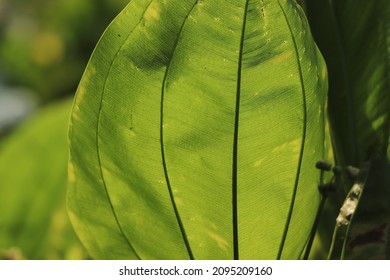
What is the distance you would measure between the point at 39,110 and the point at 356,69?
125 cm

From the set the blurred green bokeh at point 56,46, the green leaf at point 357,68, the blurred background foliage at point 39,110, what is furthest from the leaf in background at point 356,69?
the blurred green bokeh at point 56,46

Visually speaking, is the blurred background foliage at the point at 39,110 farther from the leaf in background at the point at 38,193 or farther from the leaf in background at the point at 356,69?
the leaf in background at the point at 356,69

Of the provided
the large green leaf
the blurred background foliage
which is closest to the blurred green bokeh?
the blurred background foliage

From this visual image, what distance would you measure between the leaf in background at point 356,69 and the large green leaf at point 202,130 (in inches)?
1.7

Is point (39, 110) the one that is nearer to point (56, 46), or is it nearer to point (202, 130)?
point (56, 46)

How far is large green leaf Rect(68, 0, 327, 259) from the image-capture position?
47 centimetres

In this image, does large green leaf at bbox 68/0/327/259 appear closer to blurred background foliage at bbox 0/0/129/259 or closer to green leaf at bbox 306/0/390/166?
green leaf at bbox 306/0/390/166

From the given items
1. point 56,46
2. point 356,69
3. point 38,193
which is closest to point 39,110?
point 56,46

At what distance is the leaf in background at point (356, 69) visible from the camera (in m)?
0.52

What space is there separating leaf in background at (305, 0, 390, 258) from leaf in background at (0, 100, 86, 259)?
0.42 meters

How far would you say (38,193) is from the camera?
105 cm

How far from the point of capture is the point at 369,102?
1.75ft
